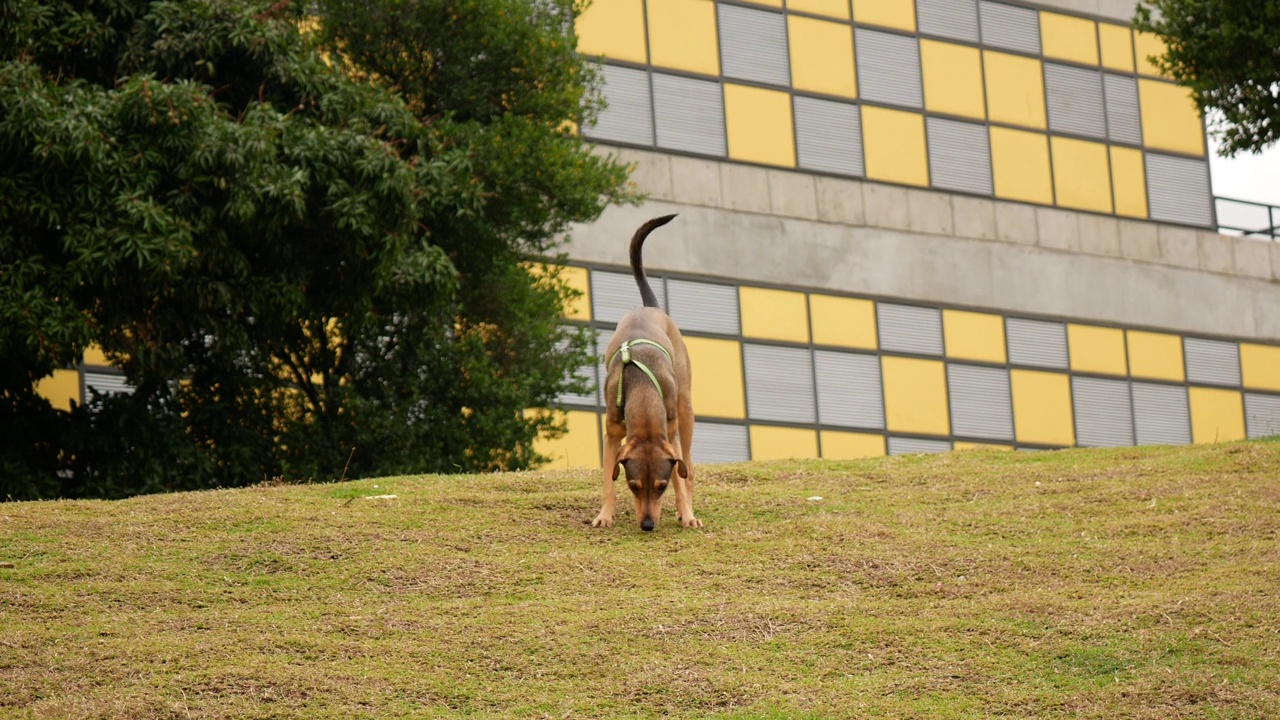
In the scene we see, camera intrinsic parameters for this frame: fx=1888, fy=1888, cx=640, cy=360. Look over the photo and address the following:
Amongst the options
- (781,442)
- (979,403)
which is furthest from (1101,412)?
(781,442)

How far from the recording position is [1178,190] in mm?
41188

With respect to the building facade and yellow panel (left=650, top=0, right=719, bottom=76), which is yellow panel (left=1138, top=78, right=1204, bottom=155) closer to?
the building facade

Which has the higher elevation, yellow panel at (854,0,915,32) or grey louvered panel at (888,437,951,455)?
yellow panel at (854,0,915,32)

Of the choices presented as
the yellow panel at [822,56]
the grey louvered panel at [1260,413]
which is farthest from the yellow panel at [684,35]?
the grey louvered panel at [1260,413]

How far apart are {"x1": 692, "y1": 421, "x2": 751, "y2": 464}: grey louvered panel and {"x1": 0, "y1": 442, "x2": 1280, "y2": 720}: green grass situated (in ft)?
55.4

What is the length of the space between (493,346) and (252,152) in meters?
6.16

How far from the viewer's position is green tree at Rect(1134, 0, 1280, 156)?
23.2 meters

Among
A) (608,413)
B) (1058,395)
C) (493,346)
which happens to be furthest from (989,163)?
(608,413)

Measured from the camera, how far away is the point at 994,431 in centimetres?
3747

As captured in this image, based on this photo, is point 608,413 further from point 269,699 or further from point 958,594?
point 269,699

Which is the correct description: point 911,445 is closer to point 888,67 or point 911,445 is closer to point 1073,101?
point 888,67

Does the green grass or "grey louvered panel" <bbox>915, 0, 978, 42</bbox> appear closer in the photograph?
the green grass

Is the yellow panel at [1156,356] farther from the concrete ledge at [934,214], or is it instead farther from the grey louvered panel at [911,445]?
the grey louvered panel at [911,445]

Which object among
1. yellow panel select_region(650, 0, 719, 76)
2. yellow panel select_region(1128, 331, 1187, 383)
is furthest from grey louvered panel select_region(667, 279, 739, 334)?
yellow panel select_region(1128, 331, 1187, 383)
